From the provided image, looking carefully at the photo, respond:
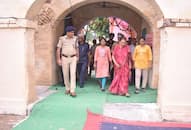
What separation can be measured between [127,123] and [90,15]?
8714mm

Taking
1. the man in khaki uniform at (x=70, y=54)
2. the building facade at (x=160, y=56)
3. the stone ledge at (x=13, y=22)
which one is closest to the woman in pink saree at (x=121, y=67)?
the man in khaki uniform at (x=70, y=54)

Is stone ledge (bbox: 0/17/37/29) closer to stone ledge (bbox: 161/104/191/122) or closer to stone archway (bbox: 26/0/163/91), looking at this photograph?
stone archway (bbox: 26/0/163/91)

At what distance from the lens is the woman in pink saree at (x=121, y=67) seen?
29.6 ft

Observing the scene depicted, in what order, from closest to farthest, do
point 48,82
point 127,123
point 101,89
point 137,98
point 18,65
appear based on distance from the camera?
point 127,123 → point 18,65 → point 137,98 → point 101,89 → point 48,82

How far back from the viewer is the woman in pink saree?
9008 millimetres

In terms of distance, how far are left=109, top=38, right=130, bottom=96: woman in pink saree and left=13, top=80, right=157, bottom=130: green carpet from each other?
28 cm

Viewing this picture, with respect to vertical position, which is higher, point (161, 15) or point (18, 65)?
point (161, 15)

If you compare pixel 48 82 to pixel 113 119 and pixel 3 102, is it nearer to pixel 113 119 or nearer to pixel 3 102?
pixel 3 102

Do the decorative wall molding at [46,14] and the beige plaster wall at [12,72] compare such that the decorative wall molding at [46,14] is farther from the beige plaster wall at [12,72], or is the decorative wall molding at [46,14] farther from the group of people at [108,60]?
the beige plaster wall at [12,72]

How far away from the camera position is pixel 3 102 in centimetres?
748

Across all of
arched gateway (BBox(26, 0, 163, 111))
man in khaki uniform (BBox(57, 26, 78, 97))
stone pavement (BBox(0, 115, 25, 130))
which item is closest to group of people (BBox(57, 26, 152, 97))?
man in khaki uniform (BBox(57, 26, 78, 97))

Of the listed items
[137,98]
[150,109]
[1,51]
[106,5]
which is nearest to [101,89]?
[137,98]

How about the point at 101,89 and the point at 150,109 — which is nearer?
the point at 150,109

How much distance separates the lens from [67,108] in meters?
7.50
